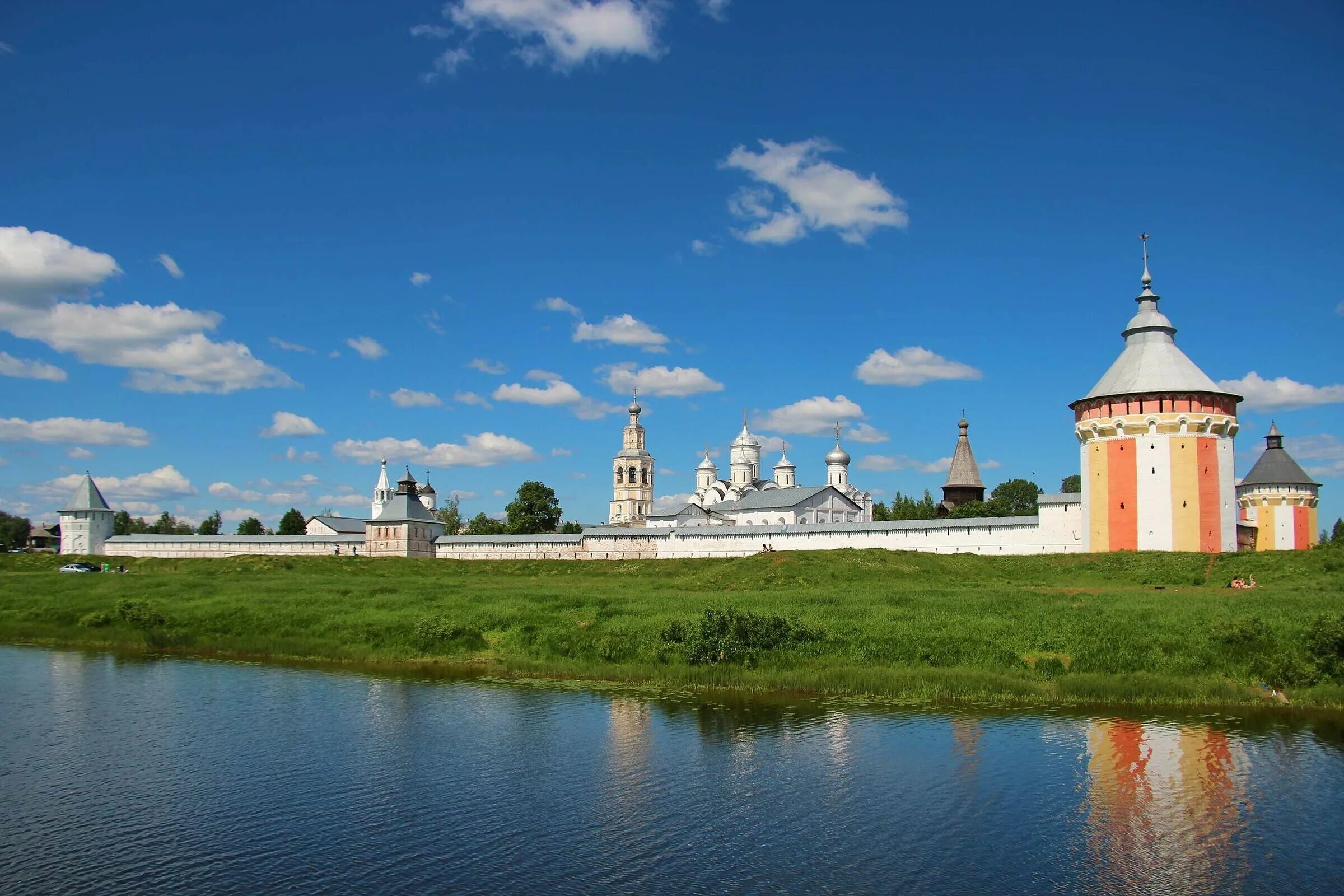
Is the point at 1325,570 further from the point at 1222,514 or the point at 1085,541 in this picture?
the point at 1085,541

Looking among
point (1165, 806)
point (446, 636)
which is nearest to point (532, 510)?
point (446, 636)

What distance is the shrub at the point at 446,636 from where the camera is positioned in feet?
79.4

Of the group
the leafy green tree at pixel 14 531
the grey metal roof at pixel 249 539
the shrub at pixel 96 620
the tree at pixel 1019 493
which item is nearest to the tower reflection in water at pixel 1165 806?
the shrub at pixel 96 620

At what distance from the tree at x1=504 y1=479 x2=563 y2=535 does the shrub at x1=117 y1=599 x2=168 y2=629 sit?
36.2 m

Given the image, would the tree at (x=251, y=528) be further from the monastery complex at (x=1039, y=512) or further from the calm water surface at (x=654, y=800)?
the calm water surface at (x=654, y=800)

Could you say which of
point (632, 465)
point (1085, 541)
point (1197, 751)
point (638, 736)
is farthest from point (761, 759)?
point (632, 465)

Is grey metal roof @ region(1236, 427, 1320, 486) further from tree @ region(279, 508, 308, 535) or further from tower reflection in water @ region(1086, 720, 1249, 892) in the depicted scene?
tree @ region(279, 508, 308, 535)

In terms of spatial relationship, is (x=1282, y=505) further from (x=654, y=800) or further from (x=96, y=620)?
(x=96, y=620)

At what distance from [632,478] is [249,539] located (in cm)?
2791

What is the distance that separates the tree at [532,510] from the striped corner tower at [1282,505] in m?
40.0

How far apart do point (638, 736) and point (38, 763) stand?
8694mm

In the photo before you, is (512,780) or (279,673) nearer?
(512,780)

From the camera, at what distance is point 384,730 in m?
16.3

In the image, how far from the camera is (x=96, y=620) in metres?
28.4
